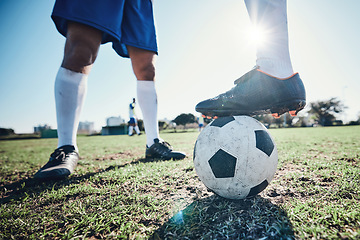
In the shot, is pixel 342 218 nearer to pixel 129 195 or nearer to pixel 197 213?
pixel 197 213

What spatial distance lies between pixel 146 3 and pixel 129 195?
2752 mm

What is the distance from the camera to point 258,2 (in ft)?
5.58

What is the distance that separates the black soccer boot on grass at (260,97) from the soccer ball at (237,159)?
0.28m

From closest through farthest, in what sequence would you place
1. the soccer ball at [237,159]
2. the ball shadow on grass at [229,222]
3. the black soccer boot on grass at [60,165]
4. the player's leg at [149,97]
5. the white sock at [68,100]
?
the ball shadow on grass at [229,222] < the soccer ball at [237,159] < the black soccer boot on grass at [60,165] < the white sock at [68,100] < the player's leg at [149,97]

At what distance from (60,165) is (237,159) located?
6.23ft

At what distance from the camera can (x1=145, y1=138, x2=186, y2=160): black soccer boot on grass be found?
2.81m

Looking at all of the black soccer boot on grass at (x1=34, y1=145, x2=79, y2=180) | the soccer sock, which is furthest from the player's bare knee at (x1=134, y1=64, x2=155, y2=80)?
the soccer sock

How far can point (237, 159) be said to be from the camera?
124cm

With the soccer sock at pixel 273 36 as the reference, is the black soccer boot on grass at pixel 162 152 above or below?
below

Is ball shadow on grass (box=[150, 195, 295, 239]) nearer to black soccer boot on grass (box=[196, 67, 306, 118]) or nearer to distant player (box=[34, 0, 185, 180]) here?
black soccer boot on grass (box=[196, 67, 306, 118])

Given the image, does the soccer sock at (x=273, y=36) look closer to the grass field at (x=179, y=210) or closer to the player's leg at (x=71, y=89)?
the grass field at (x=179, y=210)

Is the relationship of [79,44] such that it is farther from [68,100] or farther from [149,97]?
[149,97]

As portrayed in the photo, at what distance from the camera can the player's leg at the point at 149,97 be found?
2.75 meters

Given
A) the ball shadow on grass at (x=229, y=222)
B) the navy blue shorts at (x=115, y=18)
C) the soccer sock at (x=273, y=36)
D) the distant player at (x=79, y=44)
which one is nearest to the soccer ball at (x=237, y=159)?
the ball shadow on grass at (x=229, y=222)
